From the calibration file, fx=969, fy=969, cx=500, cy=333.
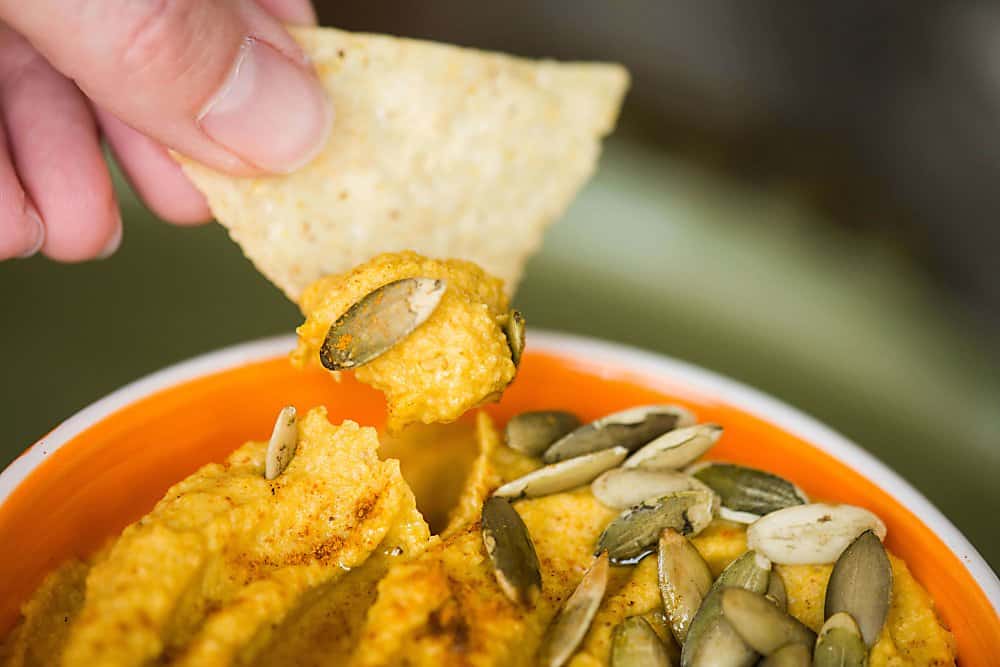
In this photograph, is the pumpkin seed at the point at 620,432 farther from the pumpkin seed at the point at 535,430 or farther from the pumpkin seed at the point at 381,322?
the pumpkin seed at the point at 381,322

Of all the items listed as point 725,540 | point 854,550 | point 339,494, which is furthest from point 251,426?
point 854,550

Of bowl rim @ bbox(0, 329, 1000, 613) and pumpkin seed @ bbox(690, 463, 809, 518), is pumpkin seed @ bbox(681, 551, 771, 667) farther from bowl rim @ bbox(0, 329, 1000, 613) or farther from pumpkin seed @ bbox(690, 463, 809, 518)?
bowl rim @ bbox(0, 329, 1000, 613)

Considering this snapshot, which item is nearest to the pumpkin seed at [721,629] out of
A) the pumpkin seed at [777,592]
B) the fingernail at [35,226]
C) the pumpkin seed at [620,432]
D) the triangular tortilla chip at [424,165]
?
the pumpkin seed at [777,592]

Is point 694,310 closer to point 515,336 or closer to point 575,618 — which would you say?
point 515,336

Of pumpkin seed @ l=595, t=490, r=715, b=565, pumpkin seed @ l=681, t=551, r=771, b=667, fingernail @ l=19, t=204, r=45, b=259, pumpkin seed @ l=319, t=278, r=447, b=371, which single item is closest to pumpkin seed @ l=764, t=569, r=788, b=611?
pumpkin seed @ l=681, t=551, r=771, b=667

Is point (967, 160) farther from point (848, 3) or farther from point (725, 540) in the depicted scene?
point (725, 540)

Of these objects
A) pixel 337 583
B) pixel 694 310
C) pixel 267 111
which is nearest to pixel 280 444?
pixel 337 583
